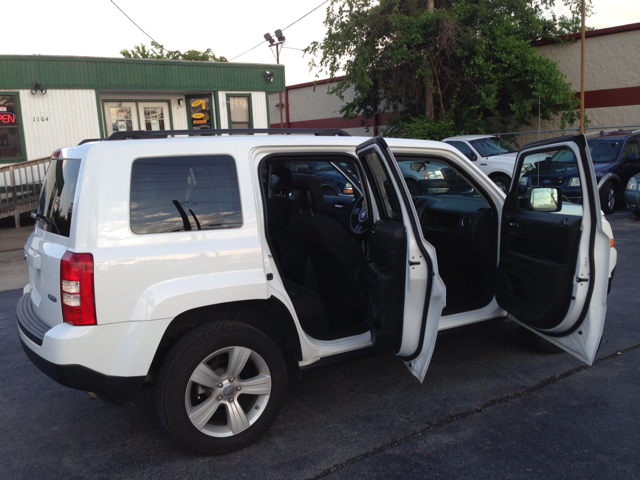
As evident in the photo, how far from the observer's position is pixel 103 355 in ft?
8.98

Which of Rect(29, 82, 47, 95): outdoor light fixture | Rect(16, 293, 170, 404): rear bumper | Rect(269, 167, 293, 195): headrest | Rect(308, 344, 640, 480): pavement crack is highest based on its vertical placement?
Rect(29, 82, 47, 95): outdoor light fixture

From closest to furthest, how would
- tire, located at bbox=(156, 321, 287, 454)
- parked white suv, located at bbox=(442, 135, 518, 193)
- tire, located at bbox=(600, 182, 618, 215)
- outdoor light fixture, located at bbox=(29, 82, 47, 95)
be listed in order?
tire, located at bbox=(156, 321, 287, 454)
tire, located at bbox=(600, 182, 618, 215)
parked white suv, located at bbox=(442, 135, 518, 193)
outdoor light fixture, located at bbox=(29, 82, 47, 95)

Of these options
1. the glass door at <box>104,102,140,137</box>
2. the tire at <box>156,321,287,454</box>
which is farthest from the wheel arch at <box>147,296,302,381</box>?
the glass door at <box>104,102,140,137</box>

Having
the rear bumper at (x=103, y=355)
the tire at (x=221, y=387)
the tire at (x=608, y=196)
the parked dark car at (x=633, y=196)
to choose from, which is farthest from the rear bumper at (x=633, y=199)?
the rear bumper at (x=103, y=355)

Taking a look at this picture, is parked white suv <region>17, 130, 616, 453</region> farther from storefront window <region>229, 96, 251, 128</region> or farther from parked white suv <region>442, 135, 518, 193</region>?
storefront window <region>229, 96, 251, 128</region>

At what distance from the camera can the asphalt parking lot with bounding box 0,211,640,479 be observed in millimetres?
2885

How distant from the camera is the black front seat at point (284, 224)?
14.1 ft

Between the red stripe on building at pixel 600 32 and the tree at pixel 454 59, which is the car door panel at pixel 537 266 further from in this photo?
the red stripe on building at pixel 600 32

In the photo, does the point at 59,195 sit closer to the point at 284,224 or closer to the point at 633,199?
the point at 284,224

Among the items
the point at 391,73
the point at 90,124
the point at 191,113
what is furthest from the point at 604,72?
the point at 90,124

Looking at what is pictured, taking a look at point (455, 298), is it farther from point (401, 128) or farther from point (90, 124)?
point (401, 128)

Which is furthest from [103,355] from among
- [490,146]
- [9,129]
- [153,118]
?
[153,118]

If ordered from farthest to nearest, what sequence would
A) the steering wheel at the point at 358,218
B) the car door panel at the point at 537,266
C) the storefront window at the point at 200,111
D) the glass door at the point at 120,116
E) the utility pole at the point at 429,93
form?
the utility pole at the point at 429,93
the storefront window at the point at 200,111
the glass door at the point at 120,116
the steering wheel at the point at 358,218
the car door panel at the point at 537,266

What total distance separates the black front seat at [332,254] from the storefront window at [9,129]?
43.7 feet
